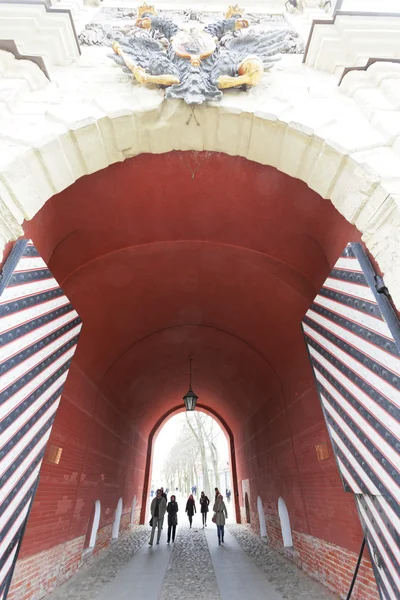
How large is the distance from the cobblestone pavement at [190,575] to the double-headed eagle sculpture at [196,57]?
6.18 m

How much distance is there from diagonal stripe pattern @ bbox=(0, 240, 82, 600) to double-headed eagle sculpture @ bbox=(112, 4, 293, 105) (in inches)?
78.0

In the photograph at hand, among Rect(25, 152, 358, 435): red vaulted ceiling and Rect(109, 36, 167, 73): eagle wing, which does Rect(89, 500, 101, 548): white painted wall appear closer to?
Rect(25, 152, 358, 435): red vaulted ceiling

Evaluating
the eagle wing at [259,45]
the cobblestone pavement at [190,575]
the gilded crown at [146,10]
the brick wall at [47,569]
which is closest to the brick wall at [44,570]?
the brick wall at [47,569]

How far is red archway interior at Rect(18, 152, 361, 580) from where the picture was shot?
3.70 metres

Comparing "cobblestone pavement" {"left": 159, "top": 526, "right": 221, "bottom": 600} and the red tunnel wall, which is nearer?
the red tunnel wall

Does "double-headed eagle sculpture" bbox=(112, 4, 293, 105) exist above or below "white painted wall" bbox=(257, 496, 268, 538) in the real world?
above

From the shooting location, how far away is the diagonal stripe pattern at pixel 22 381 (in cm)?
241

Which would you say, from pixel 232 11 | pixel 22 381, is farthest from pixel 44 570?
pixel 232 11

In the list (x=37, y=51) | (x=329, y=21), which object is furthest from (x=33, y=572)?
(x=329, y=21)

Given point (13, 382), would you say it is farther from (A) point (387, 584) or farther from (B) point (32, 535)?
(A) point (387, 584)

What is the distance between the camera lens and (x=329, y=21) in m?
3.56

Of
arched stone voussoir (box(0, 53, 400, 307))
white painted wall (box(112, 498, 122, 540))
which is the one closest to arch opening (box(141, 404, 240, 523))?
white painted wall (box(112, 498, 122, 540))

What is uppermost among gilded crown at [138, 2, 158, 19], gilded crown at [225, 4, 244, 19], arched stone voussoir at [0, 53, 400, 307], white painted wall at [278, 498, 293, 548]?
gilded crown at [225, 4, 244, 19]

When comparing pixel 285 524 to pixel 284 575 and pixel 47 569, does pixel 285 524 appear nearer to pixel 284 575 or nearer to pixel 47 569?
pixel 284 575
